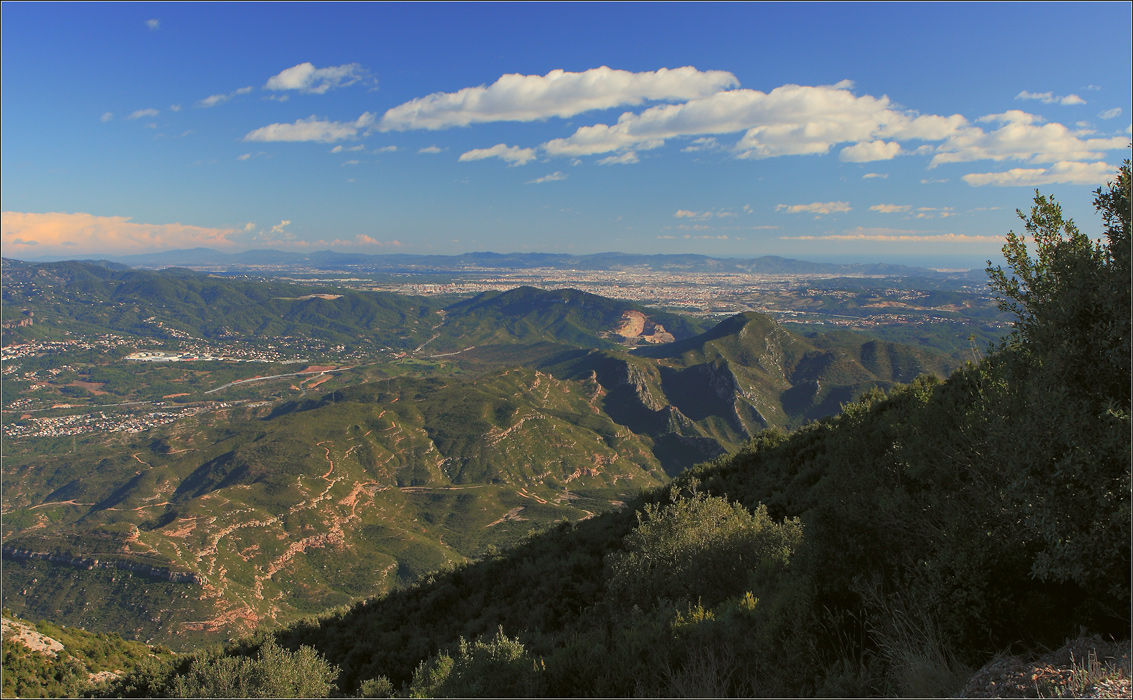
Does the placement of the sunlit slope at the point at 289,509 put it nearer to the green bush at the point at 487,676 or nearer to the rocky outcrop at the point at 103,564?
the rocky outcrop at the point at 103,564

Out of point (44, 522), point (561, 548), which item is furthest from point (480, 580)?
point (44, 522)

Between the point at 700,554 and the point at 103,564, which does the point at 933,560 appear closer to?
the point at 700,554

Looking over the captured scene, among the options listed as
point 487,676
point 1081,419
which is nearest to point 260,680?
point 487,676

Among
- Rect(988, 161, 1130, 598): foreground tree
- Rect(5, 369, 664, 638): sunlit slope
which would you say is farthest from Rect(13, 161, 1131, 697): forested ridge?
Rect(5, 369, 664, 638): sunlit slope

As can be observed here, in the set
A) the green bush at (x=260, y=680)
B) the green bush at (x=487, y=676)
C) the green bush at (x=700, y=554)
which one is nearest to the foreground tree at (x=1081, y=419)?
the green bush at (x=700, y=554)

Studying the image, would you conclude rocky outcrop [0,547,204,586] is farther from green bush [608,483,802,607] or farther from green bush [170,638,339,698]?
green bush [608,483,802,607]

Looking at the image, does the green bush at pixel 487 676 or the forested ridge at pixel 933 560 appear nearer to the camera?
the forested ridge at pixel 933 560
